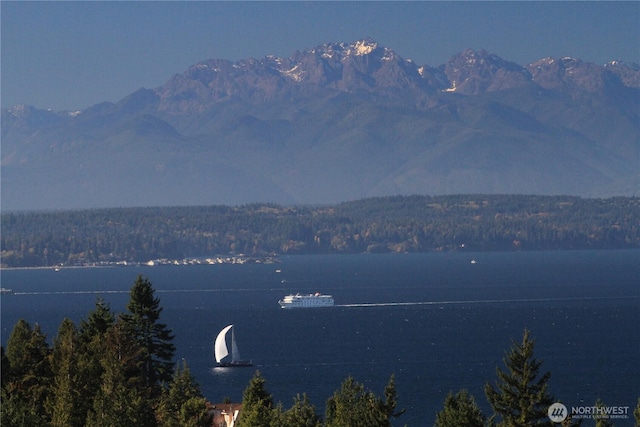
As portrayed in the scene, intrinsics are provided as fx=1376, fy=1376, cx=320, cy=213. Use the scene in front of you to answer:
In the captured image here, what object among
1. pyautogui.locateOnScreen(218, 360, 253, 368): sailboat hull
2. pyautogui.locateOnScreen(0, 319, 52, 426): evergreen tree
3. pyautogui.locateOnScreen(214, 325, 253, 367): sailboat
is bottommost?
pyautogui.locateOnScreen(218, 360, 253, 368): sailboat hull

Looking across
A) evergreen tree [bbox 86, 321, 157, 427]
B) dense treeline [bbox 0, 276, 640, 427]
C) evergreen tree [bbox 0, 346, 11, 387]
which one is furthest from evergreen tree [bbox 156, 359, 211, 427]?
evergreen tree [bbox 0, 346, 11, 387]

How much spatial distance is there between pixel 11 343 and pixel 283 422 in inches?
785

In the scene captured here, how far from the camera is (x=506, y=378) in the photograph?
139 feet

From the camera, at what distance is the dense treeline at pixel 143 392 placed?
4266cm

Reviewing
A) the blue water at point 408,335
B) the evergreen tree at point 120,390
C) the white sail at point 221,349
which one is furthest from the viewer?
the white sail at point 221,349

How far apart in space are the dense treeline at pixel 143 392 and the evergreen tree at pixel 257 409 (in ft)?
0.11

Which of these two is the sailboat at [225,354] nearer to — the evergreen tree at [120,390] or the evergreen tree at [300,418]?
the evergreen tree at [120,390]

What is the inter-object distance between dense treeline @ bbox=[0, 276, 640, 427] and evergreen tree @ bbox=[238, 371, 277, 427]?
0.04m

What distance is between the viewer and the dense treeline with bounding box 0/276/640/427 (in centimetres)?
4266

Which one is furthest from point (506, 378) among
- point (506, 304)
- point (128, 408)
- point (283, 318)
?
point (506, 304)

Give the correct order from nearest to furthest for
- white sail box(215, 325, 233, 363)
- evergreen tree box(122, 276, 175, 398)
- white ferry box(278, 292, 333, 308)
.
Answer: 1. evergreen tree box(122, 276, 175, 398)
2. white sail box(215, 325, 233, 363)
3. white ferry box(278, 292, 333, 308)

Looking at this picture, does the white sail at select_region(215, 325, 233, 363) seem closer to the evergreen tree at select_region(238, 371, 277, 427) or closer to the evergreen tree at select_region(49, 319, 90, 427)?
the evergreen tree at select_region(49, 319, 90, 427)

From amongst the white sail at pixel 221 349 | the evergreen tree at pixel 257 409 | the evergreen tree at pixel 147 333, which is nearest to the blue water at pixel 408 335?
the white sail at pixel 221 349

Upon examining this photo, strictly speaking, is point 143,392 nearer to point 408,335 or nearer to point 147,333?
point 147,333
